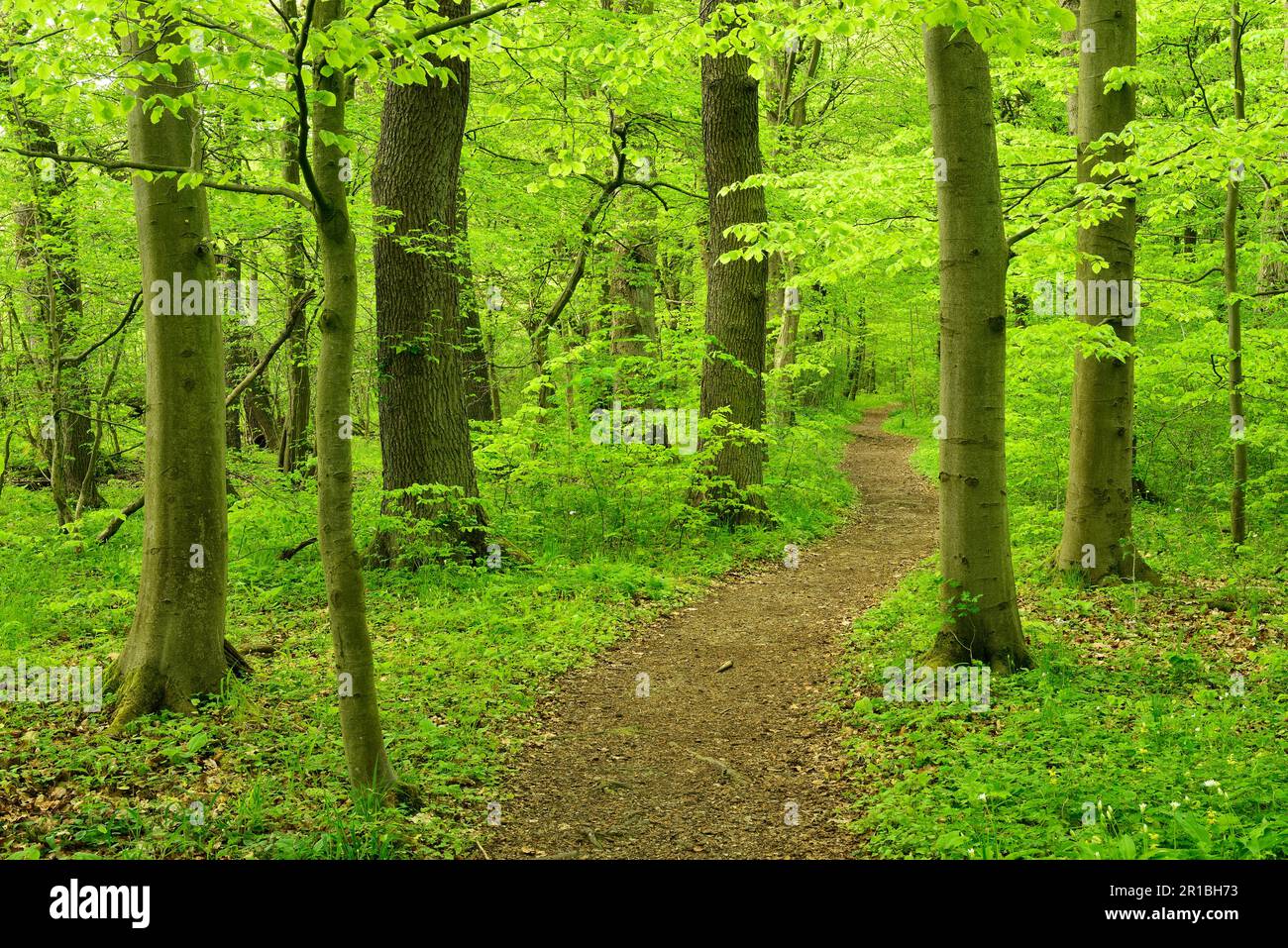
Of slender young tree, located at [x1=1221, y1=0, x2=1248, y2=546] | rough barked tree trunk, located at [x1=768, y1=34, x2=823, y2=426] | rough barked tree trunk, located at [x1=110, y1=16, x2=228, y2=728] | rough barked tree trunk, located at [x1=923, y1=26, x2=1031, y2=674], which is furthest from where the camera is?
rough barked tree trunk, located at [x1=768, y1=34, x2=823, y2=426]

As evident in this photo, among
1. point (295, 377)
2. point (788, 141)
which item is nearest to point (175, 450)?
point (295, 377)

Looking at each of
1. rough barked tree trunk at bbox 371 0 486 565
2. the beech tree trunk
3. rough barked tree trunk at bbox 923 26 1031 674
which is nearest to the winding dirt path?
rough barked tree trunk at bbox 923 26 1031 674

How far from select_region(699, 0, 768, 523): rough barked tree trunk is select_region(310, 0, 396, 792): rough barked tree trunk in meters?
7.33

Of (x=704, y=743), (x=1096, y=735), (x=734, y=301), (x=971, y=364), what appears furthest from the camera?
(x=734, y=301)

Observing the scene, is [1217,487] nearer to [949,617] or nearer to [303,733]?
[949,617]

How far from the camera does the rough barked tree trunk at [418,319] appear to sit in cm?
876

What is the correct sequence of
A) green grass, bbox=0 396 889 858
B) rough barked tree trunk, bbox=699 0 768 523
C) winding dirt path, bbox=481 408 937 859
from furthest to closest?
rough barked tree trunk, bbox=699 0 768 523
winding dirt path, bbox=481 408 937 859
green grass, bbox=0 396 889 858

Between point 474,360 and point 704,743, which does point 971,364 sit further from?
point 474,360

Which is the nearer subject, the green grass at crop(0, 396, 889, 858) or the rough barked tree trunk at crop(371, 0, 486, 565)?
the green grass at crop(0, 396, 889, 858)

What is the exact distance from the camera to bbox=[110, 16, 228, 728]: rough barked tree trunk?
17.5 ft

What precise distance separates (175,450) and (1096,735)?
593 centimetres

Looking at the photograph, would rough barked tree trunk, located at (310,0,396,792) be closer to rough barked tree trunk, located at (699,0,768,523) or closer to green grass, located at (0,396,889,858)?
green grass, located at (0,396,889,858)

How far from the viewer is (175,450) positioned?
5496 millimetres
